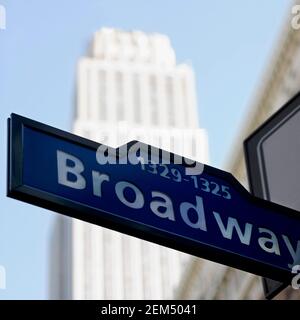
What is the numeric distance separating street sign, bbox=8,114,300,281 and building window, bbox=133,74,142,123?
108447 mm

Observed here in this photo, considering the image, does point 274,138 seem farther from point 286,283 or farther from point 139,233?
point 139,233

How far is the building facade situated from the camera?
39.5 metres

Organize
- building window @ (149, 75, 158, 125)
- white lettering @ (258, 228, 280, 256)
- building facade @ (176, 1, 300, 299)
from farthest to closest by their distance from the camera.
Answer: building window @ (149, 75, 158, 125) < building facade @ (176, 1, 300, 299) < white lettering @ (258, 228, 280, 256)

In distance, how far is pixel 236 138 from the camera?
1855 inches

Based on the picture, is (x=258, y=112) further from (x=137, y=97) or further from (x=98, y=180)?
(x=137, y=97)

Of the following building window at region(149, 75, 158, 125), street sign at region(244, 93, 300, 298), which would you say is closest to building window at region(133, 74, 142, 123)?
building window at region(149, 75, 158, 125)

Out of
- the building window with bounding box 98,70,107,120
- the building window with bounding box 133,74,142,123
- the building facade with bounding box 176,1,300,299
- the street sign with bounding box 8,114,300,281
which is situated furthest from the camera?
the building window with bounding box 133,74,142,123

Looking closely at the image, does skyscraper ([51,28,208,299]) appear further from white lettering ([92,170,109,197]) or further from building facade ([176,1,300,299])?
white lettering ([92,170,109,197])

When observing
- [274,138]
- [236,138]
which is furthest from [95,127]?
[274,138]

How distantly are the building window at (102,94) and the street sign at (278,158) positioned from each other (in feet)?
351

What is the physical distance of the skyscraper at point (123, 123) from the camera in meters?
98.4

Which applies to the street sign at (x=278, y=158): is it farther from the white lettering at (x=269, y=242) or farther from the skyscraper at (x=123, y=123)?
the skyscraper at (x=123, y=123)

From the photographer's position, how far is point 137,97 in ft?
379

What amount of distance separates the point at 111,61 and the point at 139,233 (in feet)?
385
